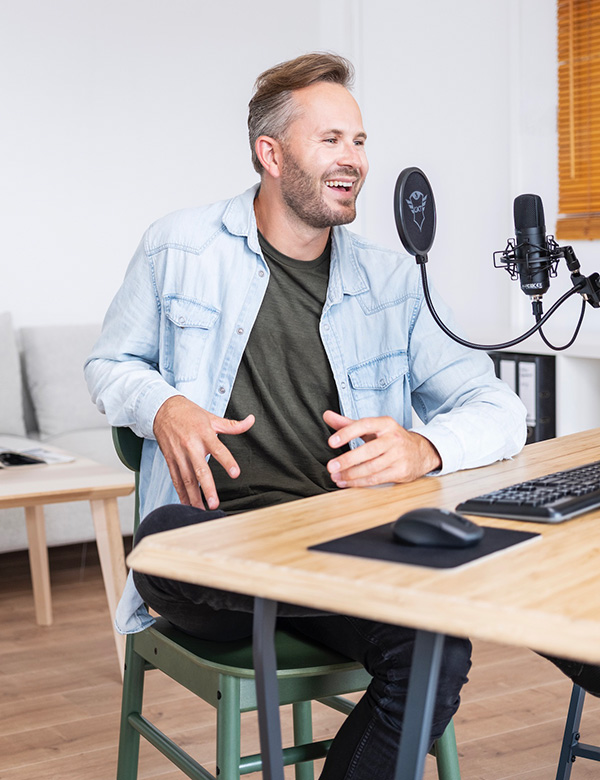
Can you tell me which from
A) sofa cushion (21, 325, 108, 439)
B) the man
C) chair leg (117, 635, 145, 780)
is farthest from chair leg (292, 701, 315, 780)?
sofa cushion (21, 325, 108, 439)

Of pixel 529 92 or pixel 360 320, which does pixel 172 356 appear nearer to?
pixel 360 320

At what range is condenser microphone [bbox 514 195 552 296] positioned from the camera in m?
1.26

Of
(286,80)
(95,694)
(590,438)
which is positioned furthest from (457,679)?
(95,694)

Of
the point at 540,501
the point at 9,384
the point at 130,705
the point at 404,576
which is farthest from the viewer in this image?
the point at 9,384

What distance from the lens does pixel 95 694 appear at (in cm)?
240

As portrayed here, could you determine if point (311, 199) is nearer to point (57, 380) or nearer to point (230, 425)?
point (230, 425)

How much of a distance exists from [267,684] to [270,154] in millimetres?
1025

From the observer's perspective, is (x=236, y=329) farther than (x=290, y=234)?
No

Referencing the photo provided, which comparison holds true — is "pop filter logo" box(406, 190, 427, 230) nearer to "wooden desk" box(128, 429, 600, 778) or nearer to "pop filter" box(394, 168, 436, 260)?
"pop filter" box(394, 168, 436, 260)

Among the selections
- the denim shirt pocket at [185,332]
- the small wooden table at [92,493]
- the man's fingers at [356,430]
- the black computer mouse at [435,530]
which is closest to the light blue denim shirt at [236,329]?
the denim shirt pocket at [185,332]

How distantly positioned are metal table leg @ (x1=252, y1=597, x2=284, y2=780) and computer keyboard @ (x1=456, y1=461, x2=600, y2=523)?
23cm

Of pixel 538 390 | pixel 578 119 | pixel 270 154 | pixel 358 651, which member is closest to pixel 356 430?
pixel 358 651

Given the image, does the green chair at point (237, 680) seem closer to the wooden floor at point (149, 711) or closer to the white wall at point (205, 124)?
the wooden floor at point (149, 711)

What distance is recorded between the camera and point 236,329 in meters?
1.60
